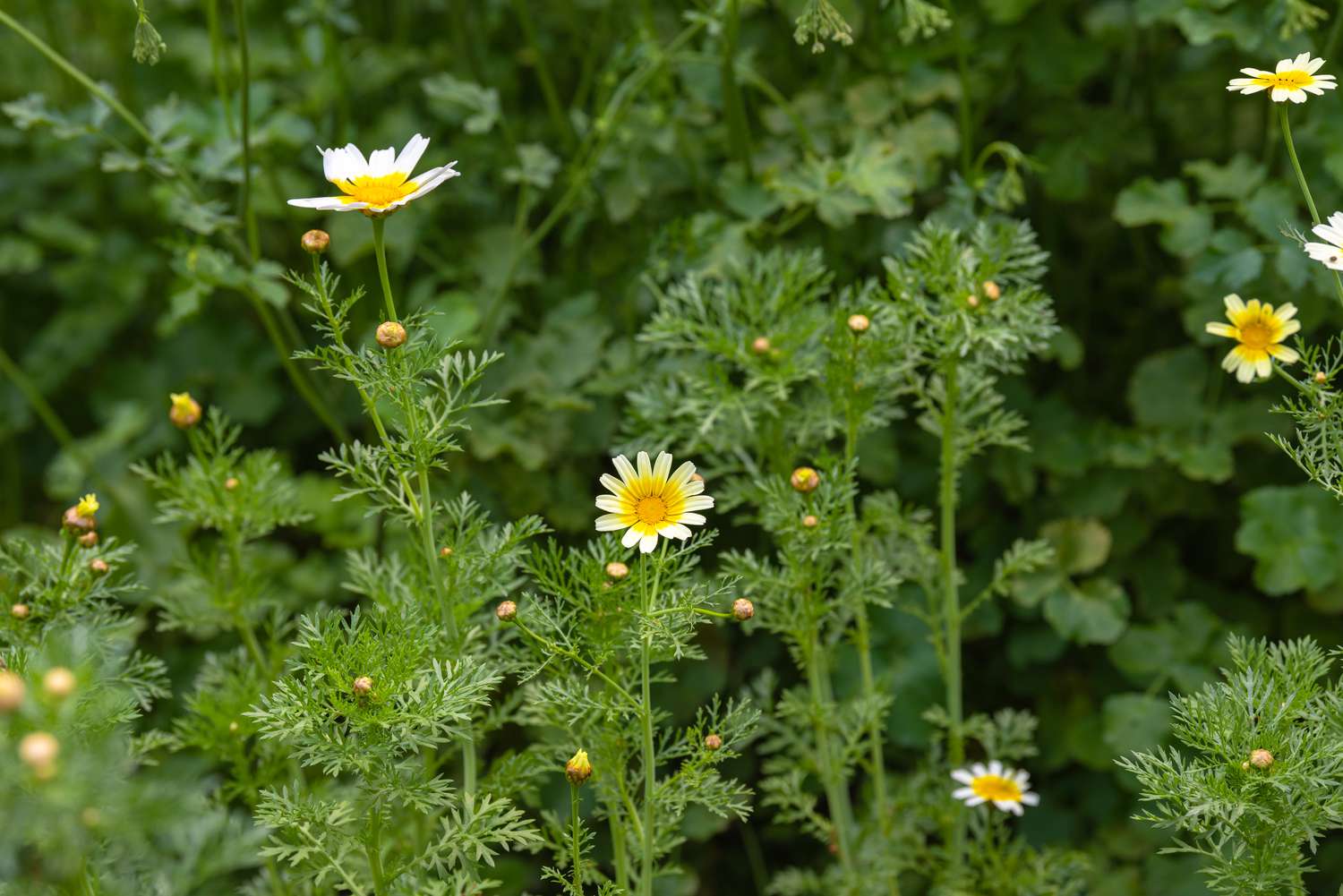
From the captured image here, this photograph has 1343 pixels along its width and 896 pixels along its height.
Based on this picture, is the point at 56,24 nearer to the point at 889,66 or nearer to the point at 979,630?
the point at 889,66

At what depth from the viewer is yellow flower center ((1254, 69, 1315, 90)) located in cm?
121

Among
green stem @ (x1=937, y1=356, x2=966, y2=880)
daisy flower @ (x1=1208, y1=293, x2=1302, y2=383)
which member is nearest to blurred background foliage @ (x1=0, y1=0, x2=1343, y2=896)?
green stem @ (x1=937, y1=356, x2=966, y2=880)

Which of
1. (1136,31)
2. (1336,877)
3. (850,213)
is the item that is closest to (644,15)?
(850,213)

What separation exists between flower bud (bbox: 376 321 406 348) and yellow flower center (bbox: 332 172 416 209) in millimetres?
107

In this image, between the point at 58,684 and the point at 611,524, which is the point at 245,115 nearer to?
the point at 611,524

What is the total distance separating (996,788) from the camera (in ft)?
4.83

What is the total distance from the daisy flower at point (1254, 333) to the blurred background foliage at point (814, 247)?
0.37m

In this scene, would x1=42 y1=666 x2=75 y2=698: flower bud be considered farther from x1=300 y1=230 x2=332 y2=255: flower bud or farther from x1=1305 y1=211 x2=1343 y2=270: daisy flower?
x1=1305 y1=211 x2=1343 y2=270: daisy flower

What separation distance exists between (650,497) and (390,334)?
0.27 m

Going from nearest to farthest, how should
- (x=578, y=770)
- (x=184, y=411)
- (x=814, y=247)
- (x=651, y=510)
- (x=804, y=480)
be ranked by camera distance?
1. (x=578, y=770)
2. (x=651, y=510)
3. (x=804, y=480)
4. (x=184, y=411)
5. (x=814, y=247)

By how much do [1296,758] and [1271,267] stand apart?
0.96 meters

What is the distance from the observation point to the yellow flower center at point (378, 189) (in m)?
1.09

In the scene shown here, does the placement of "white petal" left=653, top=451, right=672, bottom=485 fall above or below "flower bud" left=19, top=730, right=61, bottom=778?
above

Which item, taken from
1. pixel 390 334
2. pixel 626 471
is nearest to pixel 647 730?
pixel 626 471
